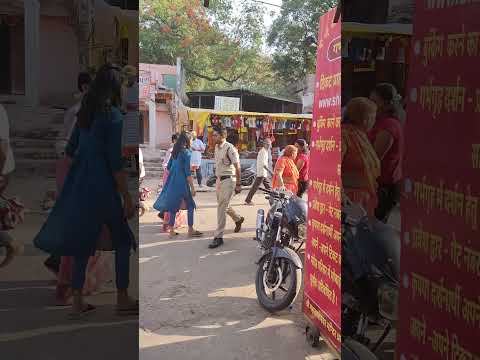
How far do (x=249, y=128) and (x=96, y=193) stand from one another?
9.64 meters

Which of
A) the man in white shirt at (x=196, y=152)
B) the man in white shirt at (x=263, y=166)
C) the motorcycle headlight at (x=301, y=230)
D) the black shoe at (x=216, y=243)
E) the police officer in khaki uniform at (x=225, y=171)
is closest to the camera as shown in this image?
the motorcycle headlight at (x=301, y=230)

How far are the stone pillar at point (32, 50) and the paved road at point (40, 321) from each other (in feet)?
1.20

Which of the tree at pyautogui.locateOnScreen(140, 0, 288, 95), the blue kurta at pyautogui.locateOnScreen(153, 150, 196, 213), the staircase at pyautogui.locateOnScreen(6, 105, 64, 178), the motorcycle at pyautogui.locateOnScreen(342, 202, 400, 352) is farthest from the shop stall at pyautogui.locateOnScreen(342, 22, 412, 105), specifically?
the tree at pyautogui.locateOnScreen(140, 0, 288, 95)

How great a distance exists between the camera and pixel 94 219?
2.18 metres

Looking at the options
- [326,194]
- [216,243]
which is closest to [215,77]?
[216,243]

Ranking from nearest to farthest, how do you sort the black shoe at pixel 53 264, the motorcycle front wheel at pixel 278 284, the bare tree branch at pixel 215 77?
the black shoe at pixel 53 264, the motorcycle front wheel at pixel 278 284, the bare tree branch at pixel 215 77

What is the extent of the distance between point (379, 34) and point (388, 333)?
1.20 meters

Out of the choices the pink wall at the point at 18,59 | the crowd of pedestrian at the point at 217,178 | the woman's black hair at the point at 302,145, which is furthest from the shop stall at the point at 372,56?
the woman's black hair at the point at 302,145

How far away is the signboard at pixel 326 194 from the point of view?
305cm

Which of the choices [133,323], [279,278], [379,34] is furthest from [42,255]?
[279,278]

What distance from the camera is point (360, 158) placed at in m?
2.38

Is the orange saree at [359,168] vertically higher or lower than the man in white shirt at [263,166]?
higher

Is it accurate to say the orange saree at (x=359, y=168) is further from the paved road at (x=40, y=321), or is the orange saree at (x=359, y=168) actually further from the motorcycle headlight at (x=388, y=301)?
the paved road at (x=40, y=321)

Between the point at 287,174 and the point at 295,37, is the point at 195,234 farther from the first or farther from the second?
the point at 295,37
